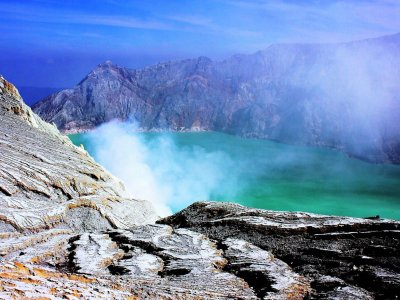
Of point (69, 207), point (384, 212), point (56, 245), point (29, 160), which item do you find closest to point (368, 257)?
point (56, 245)

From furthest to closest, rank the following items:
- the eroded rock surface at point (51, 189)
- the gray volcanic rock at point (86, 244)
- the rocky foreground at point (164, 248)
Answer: the eroded rock surface at point (51, 189)
the rocky foreground at point (164, 248)
the gray volcanic rock at point (86, 244)

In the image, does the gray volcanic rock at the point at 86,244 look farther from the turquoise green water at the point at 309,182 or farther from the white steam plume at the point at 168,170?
the turquoise green water at the point at 309,182

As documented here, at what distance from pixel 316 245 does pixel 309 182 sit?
117m

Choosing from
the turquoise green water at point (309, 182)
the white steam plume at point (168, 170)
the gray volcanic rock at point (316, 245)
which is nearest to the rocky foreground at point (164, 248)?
the gray volcanic rock at point (316, 245)

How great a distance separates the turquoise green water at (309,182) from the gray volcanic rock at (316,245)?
7092 cm

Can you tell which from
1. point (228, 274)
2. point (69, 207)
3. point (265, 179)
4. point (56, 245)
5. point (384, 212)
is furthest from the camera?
point (265, 179)

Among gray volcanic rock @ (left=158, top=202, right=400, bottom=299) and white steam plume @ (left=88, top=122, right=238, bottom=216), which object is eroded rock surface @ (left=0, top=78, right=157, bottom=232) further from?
white steam plume @ (left=88, top=122, right=238, bottom=216)

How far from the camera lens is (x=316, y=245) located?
65.7 ft

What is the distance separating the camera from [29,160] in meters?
30.6

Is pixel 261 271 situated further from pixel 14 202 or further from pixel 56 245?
pixel 14 202

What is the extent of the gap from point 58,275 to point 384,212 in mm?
101205

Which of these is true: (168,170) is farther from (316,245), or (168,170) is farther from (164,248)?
(316,245)

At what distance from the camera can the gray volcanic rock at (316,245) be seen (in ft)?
48.8

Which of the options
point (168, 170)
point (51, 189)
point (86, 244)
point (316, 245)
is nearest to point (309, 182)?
point (168, 170)
